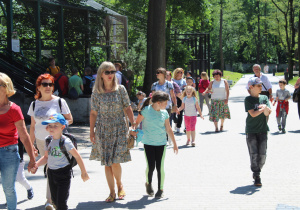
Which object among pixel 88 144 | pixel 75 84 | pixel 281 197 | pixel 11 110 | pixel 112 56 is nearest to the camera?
pixel 11 110

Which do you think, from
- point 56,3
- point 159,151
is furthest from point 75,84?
point 159,151

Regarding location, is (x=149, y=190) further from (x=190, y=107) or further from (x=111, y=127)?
(x=190, y=107)

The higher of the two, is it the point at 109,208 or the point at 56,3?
the point at 56,3

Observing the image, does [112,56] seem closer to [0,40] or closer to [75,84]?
[0,40]

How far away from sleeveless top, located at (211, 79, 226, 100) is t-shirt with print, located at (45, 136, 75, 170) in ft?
28.7

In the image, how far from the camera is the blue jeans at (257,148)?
23.3 ft

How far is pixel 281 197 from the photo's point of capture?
6.32 meters

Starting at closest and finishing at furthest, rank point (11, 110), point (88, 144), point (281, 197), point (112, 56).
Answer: point (11, 110) → point (281, 197) → point (88, 144) → point (112, 56)

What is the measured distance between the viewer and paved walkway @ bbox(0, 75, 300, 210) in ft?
20.0

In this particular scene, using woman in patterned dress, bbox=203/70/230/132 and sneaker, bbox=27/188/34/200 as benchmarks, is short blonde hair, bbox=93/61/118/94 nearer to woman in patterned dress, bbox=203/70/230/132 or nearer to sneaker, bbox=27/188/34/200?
sneaker, bbox=27/188/34/200

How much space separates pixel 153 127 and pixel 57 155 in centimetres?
174

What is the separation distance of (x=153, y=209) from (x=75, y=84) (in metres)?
9.75

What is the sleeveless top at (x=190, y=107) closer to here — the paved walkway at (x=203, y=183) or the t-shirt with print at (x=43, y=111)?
the paved walkway at (x=203, y=183)

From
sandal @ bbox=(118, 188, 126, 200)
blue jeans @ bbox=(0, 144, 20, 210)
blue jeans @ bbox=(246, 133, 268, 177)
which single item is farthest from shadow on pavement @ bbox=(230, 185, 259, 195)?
blue jeans @ bbox=(0, 144, 20, 210)
